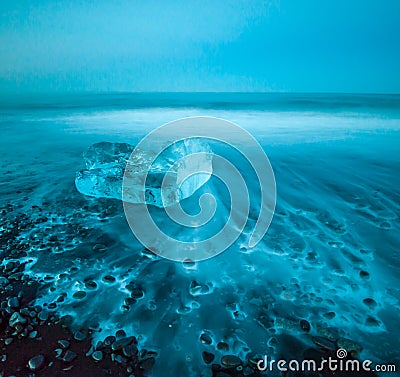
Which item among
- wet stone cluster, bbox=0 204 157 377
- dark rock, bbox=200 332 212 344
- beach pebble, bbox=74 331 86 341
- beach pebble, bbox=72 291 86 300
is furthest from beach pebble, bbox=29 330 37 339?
dark rock, bbox=200 332 212 344

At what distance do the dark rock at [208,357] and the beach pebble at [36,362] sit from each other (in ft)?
3.13

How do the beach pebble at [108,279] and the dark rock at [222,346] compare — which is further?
the beach pebble at [108,279]

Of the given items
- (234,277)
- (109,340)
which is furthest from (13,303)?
(234,277)

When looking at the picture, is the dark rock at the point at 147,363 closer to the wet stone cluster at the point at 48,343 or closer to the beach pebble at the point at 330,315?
the wet stone cluster at the point at 48,343

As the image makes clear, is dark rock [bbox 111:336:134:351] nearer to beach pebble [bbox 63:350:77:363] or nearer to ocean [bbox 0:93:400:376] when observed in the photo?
ocean [bbox 0:93:400:376]

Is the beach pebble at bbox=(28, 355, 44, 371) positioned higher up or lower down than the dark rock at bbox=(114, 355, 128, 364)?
higher up

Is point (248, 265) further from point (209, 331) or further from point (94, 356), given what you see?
point (94, 356)

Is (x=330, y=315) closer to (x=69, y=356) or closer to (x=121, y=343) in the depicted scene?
(x=121, y=343)

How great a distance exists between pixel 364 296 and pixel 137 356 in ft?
5.86

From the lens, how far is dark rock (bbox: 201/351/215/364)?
161cm

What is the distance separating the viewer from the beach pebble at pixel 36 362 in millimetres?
1520

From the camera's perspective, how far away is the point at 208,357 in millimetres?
1631

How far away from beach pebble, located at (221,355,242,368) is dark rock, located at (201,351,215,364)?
0.22ft

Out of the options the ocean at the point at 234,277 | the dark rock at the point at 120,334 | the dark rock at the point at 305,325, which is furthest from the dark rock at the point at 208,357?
the dark rock at the point at 305,325
